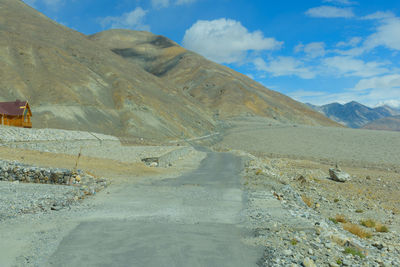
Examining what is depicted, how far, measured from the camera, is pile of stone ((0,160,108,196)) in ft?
54.6

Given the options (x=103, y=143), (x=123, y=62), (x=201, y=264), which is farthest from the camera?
(x=123, y=62)

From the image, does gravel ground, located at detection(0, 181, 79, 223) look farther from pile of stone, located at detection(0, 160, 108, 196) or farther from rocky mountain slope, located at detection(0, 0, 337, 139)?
rocky mountain slope, located at detection(0, 0, 337, 139)

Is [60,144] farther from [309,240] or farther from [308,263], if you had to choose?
[308,263]

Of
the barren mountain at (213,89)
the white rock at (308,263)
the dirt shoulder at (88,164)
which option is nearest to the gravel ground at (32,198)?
the dirt shoulder at (88,164)

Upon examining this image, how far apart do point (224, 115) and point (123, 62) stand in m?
39.6

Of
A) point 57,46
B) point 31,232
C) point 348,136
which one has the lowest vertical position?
point 31,232

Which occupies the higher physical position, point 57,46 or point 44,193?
point 57,46

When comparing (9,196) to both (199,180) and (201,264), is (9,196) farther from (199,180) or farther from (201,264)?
(199,180)

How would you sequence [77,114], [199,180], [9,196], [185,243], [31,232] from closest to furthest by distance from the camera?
[185,243]
[31,232]
[9,196]
[199,180]
[77,114]

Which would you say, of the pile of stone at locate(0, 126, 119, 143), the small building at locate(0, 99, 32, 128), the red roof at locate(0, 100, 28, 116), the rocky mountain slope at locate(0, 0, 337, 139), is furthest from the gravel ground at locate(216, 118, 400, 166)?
the red roof at locate(0, 100, 28, 116)

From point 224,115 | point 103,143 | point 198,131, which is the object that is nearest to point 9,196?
point 103,143

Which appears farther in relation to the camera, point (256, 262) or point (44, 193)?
point (44, 193)

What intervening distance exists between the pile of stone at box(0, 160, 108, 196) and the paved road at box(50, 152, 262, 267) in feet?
7.30

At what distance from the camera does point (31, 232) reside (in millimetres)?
8984
